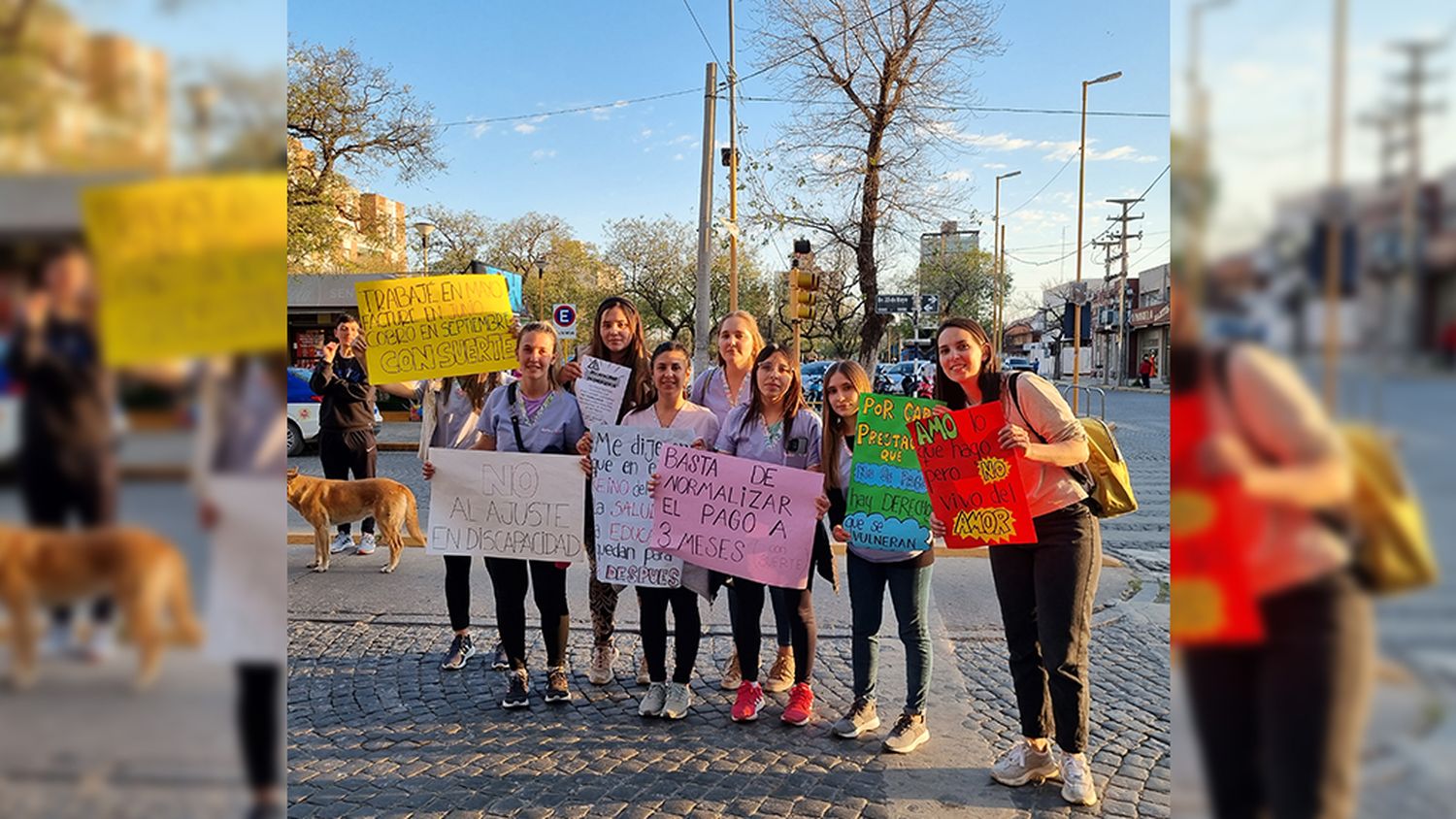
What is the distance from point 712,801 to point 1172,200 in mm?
3066

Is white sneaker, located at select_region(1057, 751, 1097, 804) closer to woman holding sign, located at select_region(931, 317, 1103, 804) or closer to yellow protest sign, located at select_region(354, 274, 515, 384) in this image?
woman holding sign, located at select_region(931, 317, 1103, 804)

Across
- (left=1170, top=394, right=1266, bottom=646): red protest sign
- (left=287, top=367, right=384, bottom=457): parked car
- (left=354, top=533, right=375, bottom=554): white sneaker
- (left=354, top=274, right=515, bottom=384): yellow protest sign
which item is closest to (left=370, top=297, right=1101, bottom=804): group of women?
(left=354, top=274, right=515, bottom=384): yellow protest sign

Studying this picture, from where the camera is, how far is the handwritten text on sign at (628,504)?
4188 millimetres

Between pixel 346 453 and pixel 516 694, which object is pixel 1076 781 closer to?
pixel 516 694

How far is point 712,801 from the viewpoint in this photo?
3.34 metres

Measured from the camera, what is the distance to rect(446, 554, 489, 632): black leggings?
4710mm

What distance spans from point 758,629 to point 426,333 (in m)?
2.44

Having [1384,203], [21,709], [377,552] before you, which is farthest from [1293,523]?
[377,552]

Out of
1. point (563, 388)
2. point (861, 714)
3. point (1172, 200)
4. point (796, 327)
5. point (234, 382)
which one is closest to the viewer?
point (1172, 200)

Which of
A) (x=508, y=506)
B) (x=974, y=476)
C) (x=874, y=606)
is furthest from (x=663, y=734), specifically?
(x=974, y=476)

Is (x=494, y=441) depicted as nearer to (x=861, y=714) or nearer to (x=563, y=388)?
(x=563, y=388)

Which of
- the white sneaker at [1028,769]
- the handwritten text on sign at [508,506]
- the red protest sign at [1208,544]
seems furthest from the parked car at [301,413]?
the red protest sign at [1208,544]

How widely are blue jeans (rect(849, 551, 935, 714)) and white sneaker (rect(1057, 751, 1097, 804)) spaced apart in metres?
0.67

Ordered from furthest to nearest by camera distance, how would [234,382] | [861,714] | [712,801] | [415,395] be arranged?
[415,395] → [861,714] → [712,801] → [234,382]
